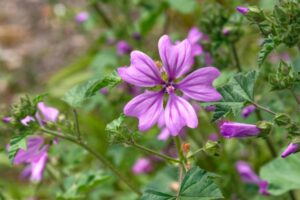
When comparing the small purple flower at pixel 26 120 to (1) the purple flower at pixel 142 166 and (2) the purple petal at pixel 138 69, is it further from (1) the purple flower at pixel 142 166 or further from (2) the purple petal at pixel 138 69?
(1) the purple flower at pixel 142 166

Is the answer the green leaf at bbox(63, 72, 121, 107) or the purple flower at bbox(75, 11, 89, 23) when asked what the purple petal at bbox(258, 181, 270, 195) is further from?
the purple flower at bbox(75, 11, 89, 23)

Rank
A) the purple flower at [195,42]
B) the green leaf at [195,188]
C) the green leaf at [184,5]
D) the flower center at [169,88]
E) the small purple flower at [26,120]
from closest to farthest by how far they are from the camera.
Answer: the green leaf at [195,188] → the flower center at [169,88] → the small purple flower at [26,120] → the purple flower at [195,42] → the green leaf at [184,5]

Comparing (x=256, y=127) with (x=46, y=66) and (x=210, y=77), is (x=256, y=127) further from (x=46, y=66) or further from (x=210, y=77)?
(x=46, y=66)

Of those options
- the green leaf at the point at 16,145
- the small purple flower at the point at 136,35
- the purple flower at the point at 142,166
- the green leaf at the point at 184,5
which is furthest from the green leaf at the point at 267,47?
the purple flower at the point at 142,166

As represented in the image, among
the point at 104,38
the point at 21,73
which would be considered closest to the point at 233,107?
the point at 104,38

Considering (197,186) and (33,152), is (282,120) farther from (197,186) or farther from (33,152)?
(33,152)

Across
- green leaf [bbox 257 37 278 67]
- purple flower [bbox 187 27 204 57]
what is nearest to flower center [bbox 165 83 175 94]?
green leaf [bbox 257 37 278 67]

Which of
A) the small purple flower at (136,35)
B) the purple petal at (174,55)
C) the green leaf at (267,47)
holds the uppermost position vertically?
the small purple flower at (136,35)
